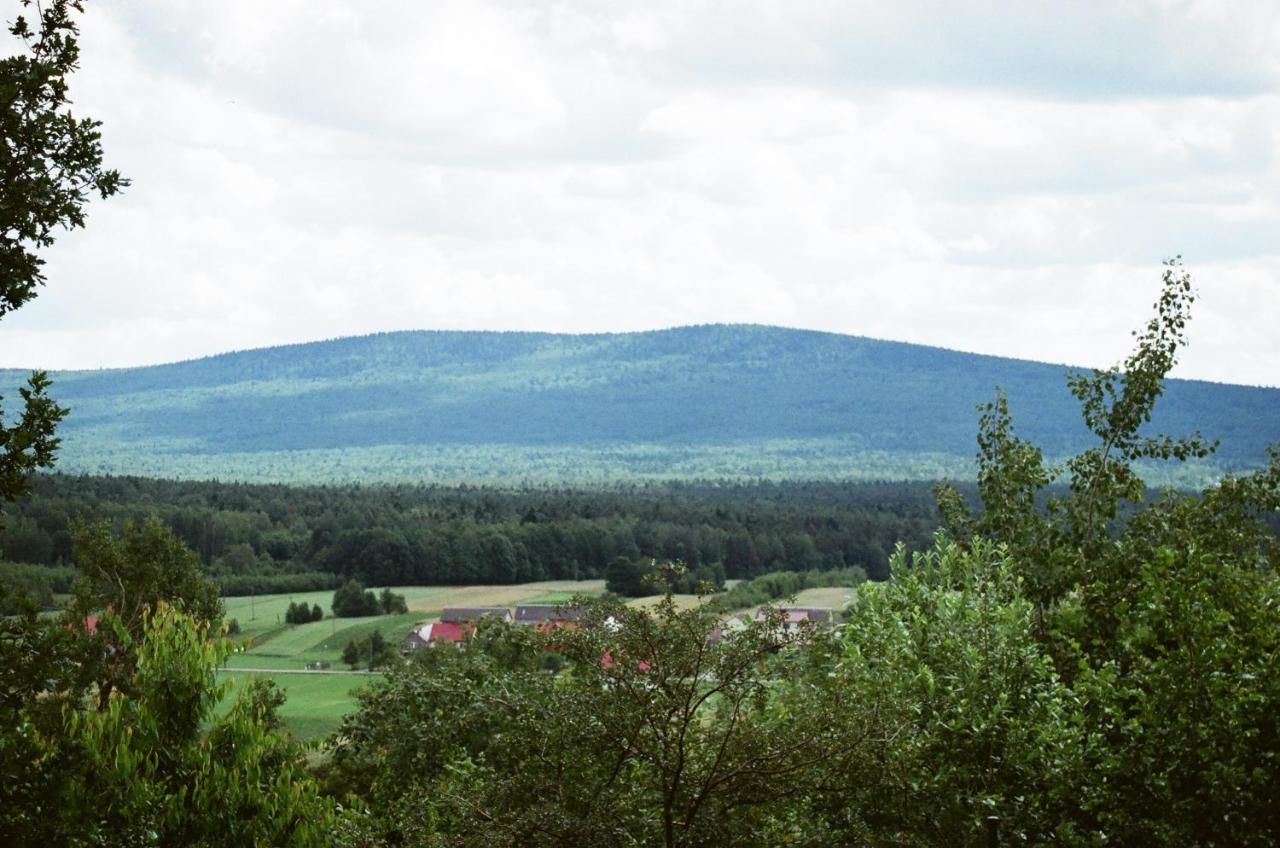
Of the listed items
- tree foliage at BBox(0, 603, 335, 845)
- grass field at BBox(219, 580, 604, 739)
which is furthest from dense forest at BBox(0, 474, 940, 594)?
tree foliage at BBox(0, 603, 335, 845)

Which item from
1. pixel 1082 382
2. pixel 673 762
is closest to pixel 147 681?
pixel 673 762

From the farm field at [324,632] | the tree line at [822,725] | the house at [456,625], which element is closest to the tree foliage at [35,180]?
the tree line at [822,725]

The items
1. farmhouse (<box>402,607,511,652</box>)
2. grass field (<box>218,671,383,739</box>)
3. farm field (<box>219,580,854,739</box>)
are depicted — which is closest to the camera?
farmhouse (<box>402,607,511,652</box>)

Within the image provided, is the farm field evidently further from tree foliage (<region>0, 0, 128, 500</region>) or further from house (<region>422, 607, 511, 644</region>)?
tree foliage (<region>0, 0, 128, 500</region>)

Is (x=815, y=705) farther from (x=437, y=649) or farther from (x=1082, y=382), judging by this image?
(x=437, y=649)

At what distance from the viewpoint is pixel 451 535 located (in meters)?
108

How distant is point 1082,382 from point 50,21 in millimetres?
14838

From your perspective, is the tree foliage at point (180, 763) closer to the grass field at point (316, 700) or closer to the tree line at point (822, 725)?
the tree line at point (822, 725)

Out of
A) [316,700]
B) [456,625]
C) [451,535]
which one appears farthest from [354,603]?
[456,625]

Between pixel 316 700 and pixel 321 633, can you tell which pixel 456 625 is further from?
pixel 321 633

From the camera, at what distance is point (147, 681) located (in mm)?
16250

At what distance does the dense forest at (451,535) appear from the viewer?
10025 centimetres

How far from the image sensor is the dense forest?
329 feet

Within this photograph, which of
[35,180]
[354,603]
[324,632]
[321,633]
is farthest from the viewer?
[354,603]
